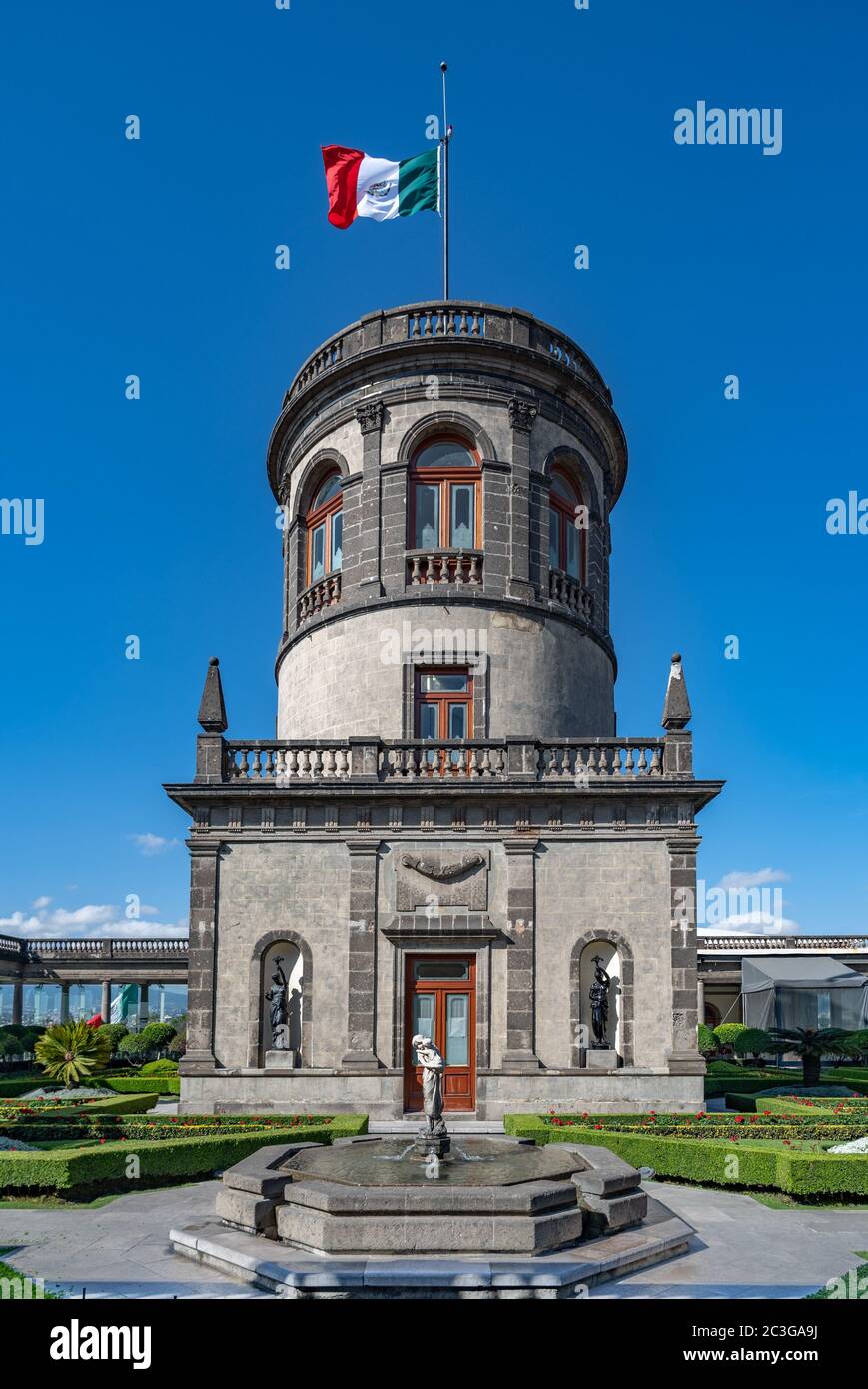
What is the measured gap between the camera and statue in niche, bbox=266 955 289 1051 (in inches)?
952

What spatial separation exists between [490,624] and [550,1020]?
9838 mm

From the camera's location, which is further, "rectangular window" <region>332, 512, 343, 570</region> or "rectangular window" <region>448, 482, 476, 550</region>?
"rectangular window" <region>332, 512, 343, 570</region>

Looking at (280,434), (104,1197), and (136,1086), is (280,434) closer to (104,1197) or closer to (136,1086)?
(136,1086)

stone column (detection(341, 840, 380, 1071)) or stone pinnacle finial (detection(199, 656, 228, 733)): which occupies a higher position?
stone pinnacle finial (detection(199, 656, 228, 733))

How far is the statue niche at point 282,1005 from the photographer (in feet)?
78.7

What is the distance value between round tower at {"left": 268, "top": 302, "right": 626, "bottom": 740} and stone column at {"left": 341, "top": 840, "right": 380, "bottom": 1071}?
3261 mm

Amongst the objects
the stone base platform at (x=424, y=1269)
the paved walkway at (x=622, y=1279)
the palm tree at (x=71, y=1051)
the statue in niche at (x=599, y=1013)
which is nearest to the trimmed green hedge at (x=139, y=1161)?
the paved walkway at (x=622, y=1279)

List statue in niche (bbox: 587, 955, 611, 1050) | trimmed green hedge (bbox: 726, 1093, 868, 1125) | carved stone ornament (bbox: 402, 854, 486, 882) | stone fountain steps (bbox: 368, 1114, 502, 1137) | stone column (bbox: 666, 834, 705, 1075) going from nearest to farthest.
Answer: trimmed green hedge (bbox: 726, 1093, 868, 1125) → stone fountain steps (bbox: 368, 1114, 502, 1137) → stone column (bbox: 666, 834, 705, 1075) → statue in niche (bbox: 587, 955, 611, 1050) → carved stone ornament (bbox: 402, 854, 486, 882)

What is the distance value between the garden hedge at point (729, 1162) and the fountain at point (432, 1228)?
3336mm

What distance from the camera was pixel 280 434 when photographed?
Result: 107 feet

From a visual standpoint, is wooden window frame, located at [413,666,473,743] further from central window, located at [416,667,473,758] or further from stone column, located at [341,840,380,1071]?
stone column, located at [341,840,380,1071]

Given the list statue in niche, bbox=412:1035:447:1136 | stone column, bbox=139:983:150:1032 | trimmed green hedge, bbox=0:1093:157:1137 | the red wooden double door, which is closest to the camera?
statue in niche, bbox=412:1035:447:1136

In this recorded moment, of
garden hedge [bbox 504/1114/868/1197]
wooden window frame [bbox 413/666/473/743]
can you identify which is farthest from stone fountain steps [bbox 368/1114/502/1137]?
wooden window frame [bbox 413/666/473/743]
